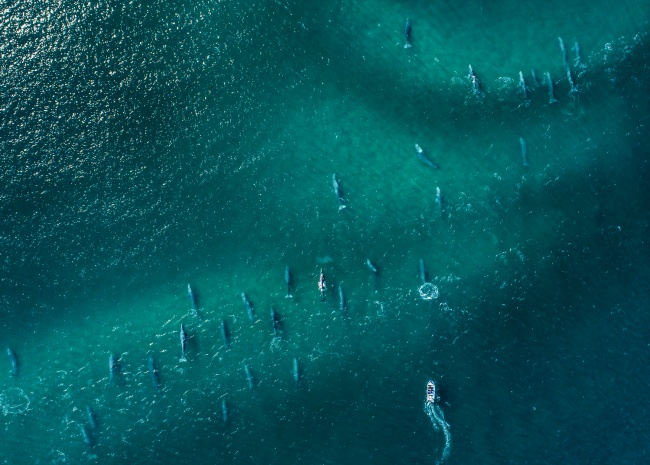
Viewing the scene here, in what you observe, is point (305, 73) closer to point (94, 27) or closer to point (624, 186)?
point (94, 27)

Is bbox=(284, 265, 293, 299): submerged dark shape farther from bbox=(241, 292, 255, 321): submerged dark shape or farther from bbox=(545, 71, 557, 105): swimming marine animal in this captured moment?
bbox=(545, 71, 557, 105): swimming marine animal

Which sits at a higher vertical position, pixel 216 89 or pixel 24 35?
pixel 24 35

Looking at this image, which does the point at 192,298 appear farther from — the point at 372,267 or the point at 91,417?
the point at 372,267

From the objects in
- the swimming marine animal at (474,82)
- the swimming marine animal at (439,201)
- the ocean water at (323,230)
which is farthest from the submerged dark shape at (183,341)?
the swimming marine animal at (474,82)

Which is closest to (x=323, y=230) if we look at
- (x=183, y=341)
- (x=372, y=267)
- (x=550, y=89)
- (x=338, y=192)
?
(x=338, y=192)

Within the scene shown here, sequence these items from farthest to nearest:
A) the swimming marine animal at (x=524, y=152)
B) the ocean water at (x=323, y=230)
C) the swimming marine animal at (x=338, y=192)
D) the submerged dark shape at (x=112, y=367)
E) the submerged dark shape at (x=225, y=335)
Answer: the swimming marine animal at (x=524, y=152), the swimming marine animal at (x=338, y=192), the submerged dark shape at (x=225, y=335), the ocean water at (x=323, y=230), the submerged dark shape at (x=112, y=367)

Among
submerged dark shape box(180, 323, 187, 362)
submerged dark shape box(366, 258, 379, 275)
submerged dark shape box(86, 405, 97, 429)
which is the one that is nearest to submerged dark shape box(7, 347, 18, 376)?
submerged dark shape box(86, 405, 97, 429)

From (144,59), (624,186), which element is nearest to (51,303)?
(144,59)

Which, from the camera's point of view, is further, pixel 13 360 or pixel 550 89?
pixel 550 89

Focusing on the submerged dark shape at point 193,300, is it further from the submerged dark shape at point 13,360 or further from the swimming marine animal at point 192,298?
the submerged dark shape at point 13,360
